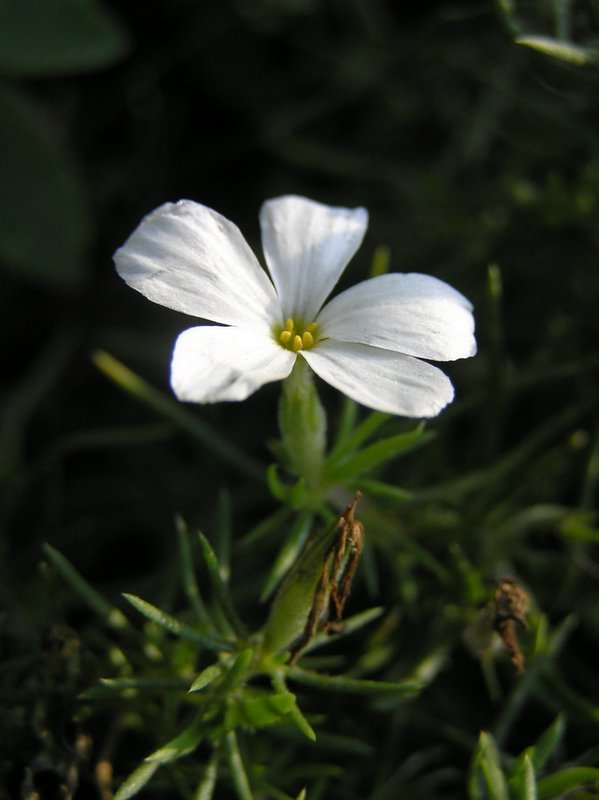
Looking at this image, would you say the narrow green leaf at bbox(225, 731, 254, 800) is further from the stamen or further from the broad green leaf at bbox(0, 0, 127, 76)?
the broad green leaf at bbox(0, 0, 127, 76)

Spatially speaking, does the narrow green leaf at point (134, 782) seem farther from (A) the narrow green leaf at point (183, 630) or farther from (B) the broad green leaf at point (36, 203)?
(B) the broad green leaf at point (36, 203)

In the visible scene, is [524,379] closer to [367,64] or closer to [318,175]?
[318,175]

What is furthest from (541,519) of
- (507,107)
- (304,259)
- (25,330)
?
(25,330)

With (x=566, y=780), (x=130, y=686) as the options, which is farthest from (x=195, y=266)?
(x=566, y=780)

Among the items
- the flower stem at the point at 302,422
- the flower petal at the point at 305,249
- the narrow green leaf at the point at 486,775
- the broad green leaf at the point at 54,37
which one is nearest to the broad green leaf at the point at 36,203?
the broad green leaf at the point at 54,37

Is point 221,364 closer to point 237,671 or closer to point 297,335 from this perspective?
point 297,335

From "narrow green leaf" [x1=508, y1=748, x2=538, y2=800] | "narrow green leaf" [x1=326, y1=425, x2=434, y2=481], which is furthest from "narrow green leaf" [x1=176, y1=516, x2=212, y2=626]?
"narrow green leaf" [x1=508, y1=748, x2=538, y2=800]
